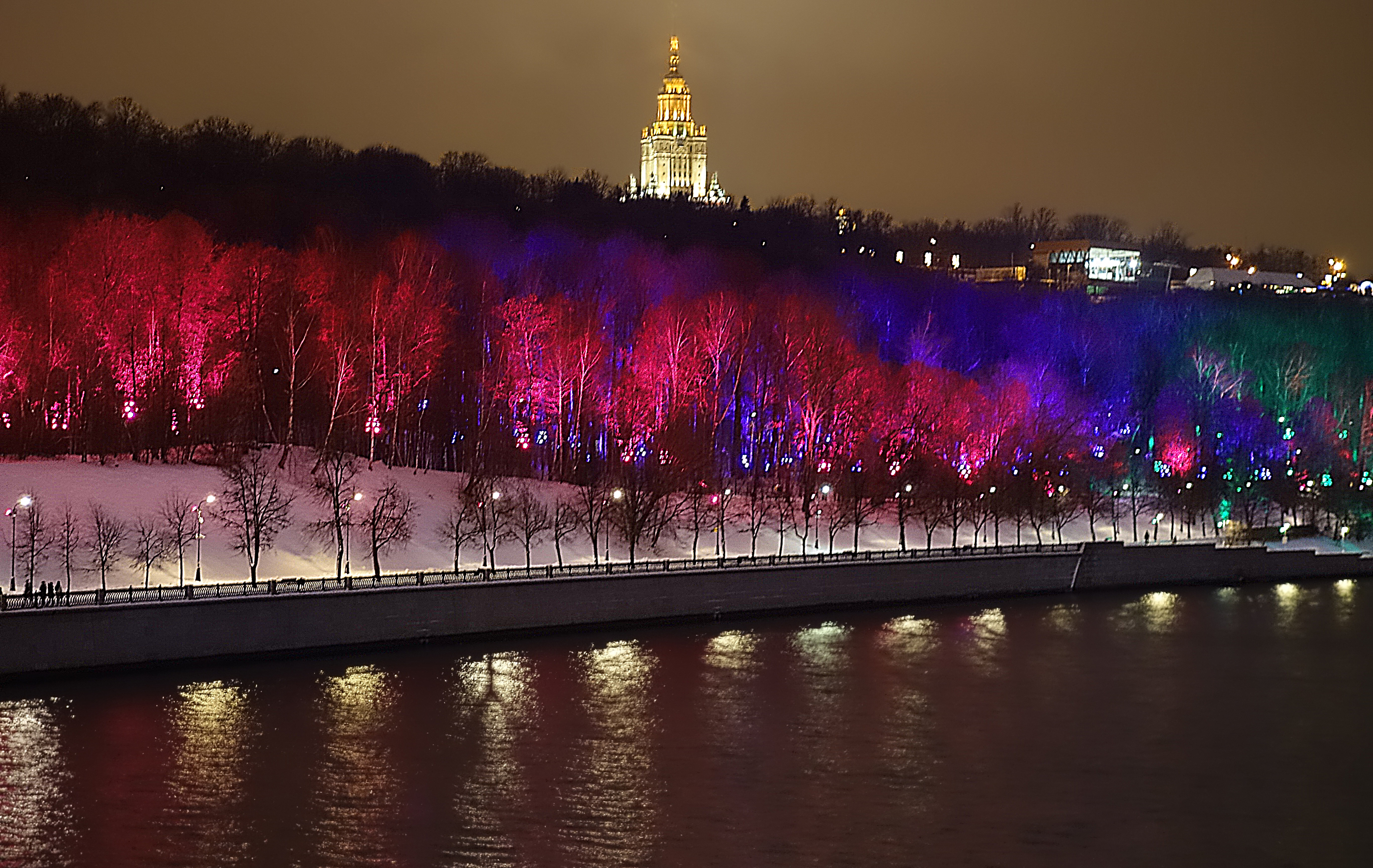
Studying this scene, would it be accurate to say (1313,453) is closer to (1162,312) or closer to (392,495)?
(1162,312)

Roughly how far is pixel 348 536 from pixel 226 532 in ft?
9.80

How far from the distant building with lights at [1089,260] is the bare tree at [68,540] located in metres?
97.2

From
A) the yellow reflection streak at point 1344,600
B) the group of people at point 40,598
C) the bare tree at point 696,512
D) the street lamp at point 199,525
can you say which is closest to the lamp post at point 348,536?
the street lamp at point 199,525

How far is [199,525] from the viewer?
123ft

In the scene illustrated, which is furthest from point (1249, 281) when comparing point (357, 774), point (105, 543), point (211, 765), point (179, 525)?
point (211, 765)

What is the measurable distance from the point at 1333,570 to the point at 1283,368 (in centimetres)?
2510

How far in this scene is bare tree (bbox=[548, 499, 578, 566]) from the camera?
42.6m

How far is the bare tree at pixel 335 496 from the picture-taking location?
39.1 meters

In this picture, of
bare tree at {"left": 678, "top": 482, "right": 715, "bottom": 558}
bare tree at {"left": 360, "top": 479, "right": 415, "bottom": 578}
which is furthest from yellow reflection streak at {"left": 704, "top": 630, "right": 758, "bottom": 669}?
bare tree at {"left": 360, "top": 479, "right": 415, "bottom": 578}

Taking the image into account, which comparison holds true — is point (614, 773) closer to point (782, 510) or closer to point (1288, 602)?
point (782, 510)

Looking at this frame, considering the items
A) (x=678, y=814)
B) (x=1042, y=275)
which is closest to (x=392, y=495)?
(x=678, y=814)

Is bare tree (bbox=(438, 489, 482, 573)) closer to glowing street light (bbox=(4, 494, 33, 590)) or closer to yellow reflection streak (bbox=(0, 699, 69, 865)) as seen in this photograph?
glowing street light (bbox=(4, 494, 33, 590))

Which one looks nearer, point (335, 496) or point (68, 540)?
point (68, 540)

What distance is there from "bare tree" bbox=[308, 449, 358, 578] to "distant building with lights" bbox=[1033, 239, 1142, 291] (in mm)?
88992
